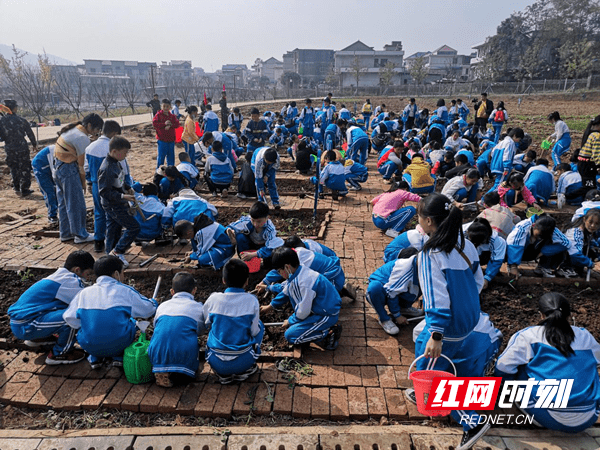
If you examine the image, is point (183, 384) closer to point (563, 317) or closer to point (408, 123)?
point (563, 317)

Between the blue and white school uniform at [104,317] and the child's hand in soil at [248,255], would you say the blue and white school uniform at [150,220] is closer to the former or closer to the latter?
the child's hand in soil at [248,255]

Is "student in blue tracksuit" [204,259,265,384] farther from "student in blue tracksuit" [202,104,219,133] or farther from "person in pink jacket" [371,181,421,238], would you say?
"student in blue tracksuit" [202,104,219,133]

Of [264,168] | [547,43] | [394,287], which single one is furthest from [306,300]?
[547,43]

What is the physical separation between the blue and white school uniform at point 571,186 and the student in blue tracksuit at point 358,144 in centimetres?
461

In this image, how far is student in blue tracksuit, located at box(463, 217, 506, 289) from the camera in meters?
4.80

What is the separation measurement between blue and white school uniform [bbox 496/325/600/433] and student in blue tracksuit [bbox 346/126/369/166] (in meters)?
8.27

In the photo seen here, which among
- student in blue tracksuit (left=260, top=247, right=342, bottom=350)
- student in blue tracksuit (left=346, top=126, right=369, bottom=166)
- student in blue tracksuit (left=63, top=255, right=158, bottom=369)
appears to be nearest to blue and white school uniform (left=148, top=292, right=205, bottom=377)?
student in blue tracksuit (left=63, top=255, right=158, bottom=369)

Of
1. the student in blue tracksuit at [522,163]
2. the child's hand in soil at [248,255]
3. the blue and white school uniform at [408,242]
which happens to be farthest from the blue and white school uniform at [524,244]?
the student in blue tracksuit at [522,163]

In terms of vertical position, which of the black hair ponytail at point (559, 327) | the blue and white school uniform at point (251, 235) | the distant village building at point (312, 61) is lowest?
the blue and white school uniform at point (251, 235)

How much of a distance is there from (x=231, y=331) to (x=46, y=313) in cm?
179

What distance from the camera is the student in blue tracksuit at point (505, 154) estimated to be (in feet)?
26.8

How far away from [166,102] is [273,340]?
7.52 m

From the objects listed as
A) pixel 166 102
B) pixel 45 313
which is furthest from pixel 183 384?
pixel 166 102

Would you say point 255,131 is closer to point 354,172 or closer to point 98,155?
point 354,172
